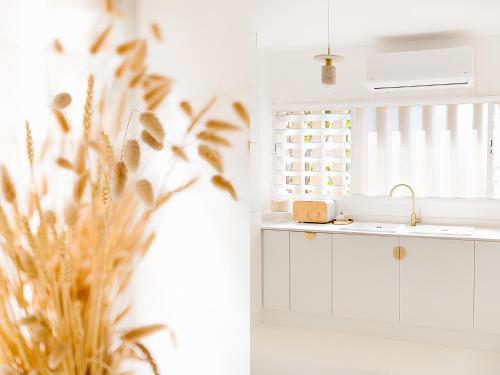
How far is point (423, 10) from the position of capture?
374 centimetres

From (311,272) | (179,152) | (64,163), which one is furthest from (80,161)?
(311,272)

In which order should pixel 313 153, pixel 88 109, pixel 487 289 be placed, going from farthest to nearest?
pixel 313 153, pixel 487 289, pixel 88 109

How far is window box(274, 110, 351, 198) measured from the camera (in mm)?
4945

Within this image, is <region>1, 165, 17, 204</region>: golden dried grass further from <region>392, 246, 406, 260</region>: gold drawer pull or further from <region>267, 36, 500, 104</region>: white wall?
<region>267, 36, 500, 104</region>: white wall

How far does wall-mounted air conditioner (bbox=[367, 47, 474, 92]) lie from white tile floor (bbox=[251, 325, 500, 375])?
1.99 meters

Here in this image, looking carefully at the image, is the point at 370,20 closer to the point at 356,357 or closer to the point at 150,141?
the point at 356,357

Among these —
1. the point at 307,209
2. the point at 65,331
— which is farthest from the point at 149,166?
the point at 307,209

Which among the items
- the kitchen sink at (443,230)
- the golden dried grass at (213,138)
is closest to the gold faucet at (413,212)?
the kitchen sink at (443,230)

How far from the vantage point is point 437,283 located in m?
3.95

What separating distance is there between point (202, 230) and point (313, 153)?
3.33 metres

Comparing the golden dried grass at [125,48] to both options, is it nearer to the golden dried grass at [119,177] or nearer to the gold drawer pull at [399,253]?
the golden dried grass at [119,177]

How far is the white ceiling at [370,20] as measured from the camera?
3625 millimetres

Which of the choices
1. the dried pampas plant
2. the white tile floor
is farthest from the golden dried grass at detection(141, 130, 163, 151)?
the white tile floor

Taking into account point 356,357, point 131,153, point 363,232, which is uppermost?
point 131,153
